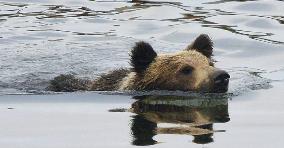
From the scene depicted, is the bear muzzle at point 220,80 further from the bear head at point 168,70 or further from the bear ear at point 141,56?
the bear ear at point 141,56

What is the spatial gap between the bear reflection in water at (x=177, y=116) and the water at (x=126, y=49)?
0.12 meters

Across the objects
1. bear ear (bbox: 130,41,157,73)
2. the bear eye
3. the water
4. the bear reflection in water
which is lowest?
the water

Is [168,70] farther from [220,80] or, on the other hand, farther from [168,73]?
[220,80]

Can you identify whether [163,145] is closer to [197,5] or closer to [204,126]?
[204,126]

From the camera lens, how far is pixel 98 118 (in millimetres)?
9984

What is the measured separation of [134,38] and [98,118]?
7.63 metres

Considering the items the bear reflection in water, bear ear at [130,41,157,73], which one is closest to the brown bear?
bear ear at [130,41,157,73]

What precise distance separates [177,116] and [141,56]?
1.91 meters

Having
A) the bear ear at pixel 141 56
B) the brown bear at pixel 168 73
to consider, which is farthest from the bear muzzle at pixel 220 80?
the bear ear at pixel 141 56

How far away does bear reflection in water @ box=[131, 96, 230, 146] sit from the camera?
29.3ft

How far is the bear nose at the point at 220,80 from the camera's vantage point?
10891 mm

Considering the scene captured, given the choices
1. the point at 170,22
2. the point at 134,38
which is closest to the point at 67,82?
the point at 134,38

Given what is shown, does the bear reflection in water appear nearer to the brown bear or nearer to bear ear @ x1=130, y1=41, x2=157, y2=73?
the brown bear

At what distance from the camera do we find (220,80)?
10906 mm
